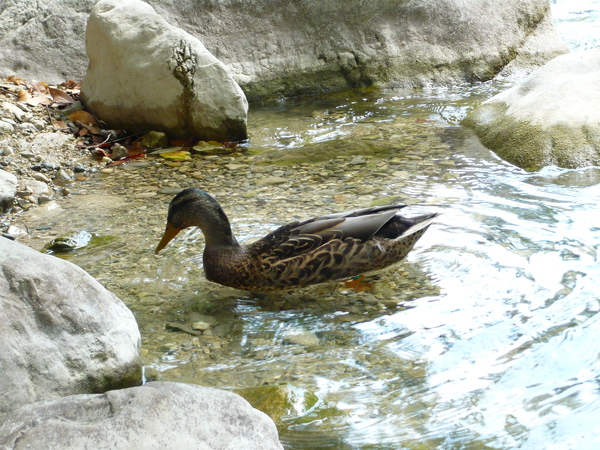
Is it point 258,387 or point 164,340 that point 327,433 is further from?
point 164,340

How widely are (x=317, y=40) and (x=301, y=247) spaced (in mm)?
6315

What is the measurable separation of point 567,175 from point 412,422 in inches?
153

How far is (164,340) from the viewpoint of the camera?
3883 millimetres

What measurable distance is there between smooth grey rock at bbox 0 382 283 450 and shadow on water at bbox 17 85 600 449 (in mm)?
382

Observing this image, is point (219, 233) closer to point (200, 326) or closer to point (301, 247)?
point (301, 247)

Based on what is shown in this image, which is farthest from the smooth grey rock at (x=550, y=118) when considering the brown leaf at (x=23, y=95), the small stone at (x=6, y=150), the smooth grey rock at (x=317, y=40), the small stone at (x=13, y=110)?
the brown leaf at (x=23, y=95)

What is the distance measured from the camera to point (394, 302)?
13.8 ft

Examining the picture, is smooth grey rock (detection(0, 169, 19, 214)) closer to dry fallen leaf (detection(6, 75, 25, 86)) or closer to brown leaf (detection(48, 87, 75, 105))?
brown leaf (detection(48, 87, 75, 105))

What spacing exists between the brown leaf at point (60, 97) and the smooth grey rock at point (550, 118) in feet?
16.1

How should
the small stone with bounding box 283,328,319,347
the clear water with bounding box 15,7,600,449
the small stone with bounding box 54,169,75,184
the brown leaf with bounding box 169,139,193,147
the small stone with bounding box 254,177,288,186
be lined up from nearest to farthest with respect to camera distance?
the clear water with bounding box 15,7,600,449 < the small stone with bounding box 283,328,319,347 < the small stone with bounding box 254,177,288,186 < the small stone with bounding box 54,169,75,184 < the brown leaf with bounding box 169,139,193,147

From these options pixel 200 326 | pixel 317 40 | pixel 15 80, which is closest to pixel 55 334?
pixel 200 326

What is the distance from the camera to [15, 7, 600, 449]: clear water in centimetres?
306

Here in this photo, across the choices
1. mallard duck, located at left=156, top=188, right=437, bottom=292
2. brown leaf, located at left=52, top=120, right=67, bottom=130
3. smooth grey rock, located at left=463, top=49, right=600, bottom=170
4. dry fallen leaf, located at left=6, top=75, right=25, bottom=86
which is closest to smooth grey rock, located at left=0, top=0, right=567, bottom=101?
dry fallen leaf, located at left=6, top=75, right=25, bottom=86

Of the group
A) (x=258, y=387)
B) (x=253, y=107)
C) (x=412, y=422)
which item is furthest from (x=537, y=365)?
(x=253, y=107)
